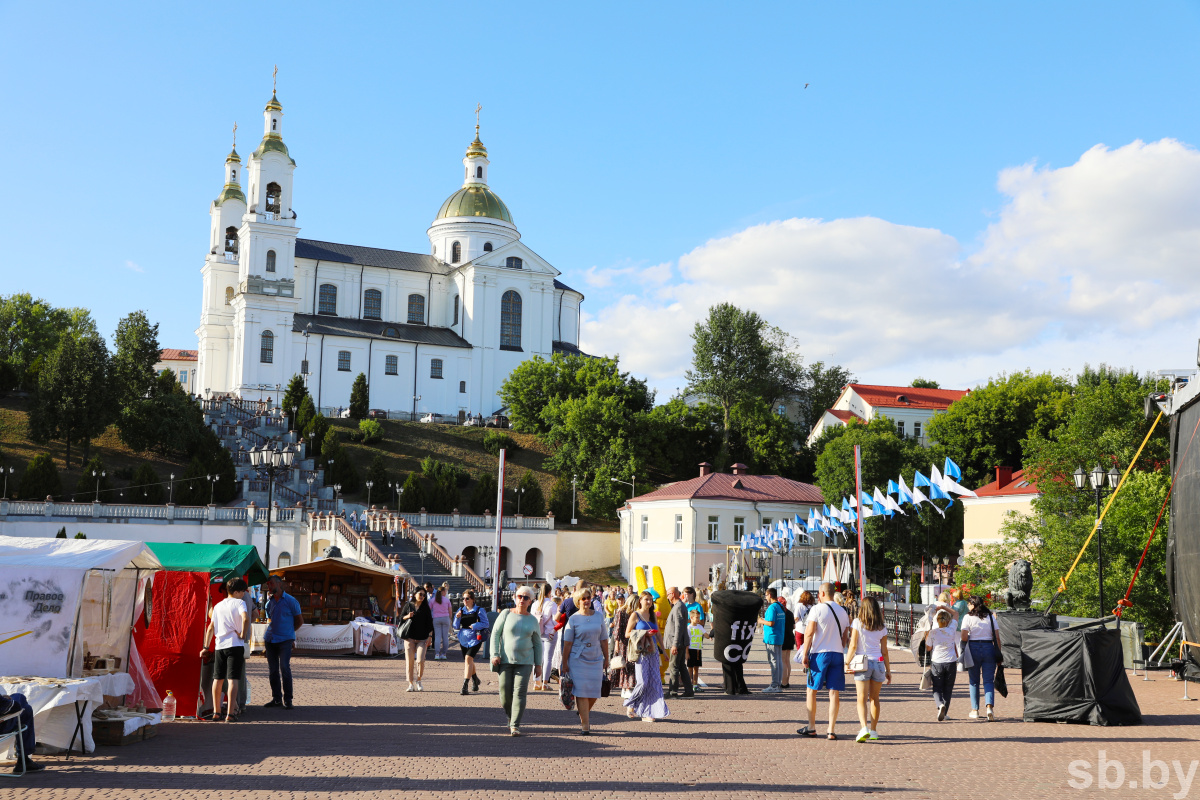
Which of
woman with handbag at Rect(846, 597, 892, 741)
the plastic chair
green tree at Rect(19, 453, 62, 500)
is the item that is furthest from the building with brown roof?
the plastic chair

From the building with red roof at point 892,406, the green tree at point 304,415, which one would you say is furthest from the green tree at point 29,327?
the building with red roof at point 892,406

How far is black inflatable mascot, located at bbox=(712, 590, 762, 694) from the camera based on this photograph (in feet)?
53.9

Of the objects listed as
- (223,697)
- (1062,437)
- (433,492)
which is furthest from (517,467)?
(223,697)

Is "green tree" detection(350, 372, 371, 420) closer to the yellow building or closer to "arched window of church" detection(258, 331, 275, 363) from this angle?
"arched window of church" detection(258, 331, 275, 363)

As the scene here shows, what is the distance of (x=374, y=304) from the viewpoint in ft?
306

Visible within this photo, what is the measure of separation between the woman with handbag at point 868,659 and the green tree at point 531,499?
172ft

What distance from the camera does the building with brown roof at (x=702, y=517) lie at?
191 ft

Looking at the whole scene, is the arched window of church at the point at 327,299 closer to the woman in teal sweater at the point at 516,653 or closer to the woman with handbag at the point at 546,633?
the woman with handbag at the point at 546,633

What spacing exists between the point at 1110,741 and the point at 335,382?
7723cm

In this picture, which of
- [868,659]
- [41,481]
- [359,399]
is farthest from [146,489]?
[868,659]

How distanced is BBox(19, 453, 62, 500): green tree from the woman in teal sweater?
165 ft

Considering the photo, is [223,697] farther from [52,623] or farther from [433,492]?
[433,492]

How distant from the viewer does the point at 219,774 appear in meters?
9.56

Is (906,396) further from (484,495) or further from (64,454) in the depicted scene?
(64,454)
